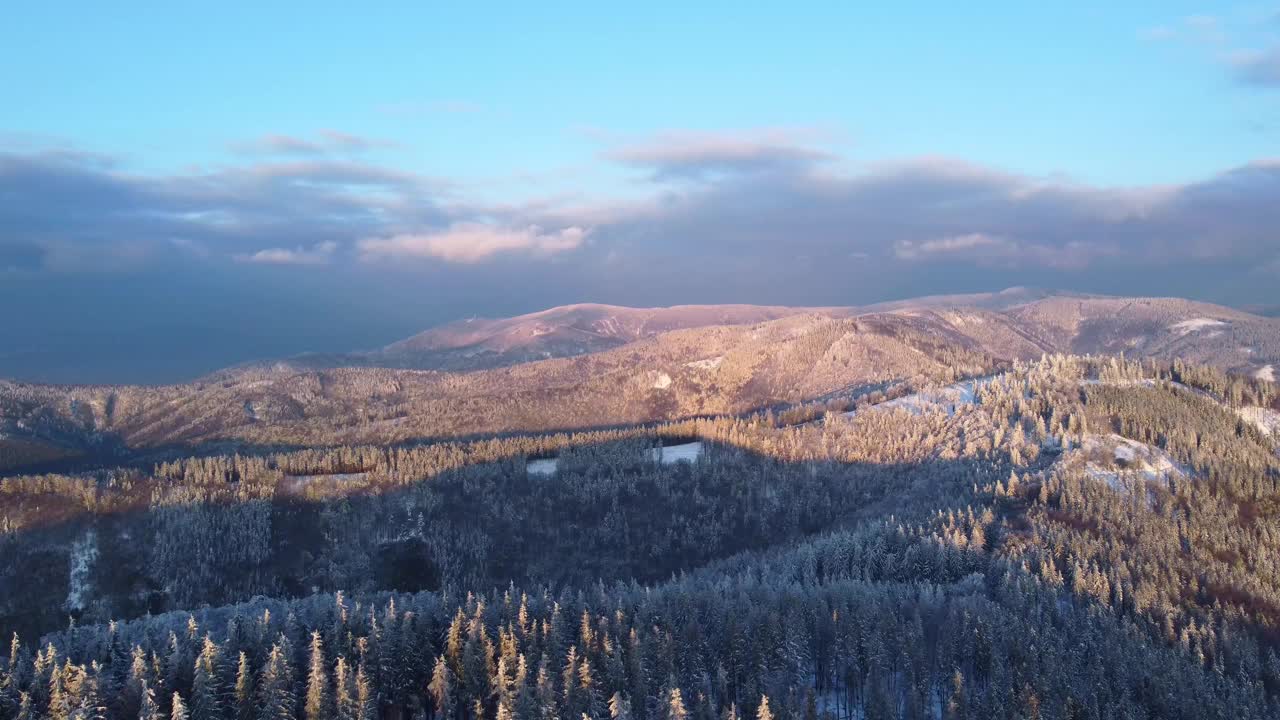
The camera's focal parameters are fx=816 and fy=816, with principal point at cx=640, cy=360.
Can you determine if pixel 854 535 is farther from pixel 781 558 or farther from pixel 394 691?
pixel 394 691

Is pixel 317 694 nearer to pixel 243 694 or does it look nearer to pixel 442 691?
pixel 243 694

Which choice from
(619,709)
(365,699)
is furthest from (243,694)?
(619,709)

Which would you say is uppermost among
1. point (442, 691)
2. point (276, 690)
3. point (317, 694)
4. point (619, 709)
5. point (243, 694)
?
point (276, 690)

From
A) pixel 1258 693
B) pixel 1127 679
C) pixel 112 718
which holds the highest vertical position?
pixel 112 718

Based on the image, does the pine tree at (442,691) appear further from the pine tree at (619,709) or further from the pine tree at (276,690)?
the pine tree at (619,709)

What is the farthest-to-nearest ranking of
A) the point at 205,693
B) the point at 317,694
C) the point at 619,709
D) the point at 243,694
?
the point at 243,694, the point at 317,694, the point at 205,693, the point at 619,709

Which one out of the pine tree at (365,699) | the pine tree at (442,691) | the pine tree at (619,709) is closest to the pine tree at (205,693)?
the pine tree at (365,699)

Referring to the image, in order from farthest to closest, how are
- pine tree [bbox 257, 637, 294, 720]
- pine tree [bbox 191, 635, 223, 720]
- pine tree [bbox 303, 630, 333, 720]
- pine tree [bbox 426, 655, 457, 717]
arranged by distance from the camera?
pine tree [bbox 426, 655, 457, 717] → pine tree [bbox 303, 630, 333, 720] → pine tree [bbox 257, 637, 294, 720] → pine tree [bbox 191, 635, 223, 720]

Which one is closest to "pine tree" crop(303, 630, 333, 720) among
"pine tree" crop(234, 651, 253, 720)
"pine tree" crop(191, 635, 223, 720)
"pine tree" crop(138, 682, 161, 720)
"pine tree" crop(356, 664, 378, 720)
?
"pine tree" crop(356, 664, 378, 720)

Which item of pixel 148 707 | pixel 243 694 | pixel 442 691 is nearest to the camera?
pixel 148 707

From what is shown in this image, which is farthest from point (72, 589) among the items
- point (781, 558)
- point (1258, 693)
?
point (1258, 693)

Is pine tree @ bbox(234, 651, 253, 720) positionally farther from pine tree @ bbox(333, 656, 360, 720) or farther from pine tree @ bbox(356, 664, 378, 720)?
pine tree @ bbox(356, 664, 378, 720)
